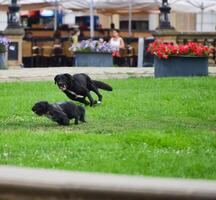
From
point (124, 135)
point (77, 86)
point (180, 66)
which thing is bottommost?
point (180, 66)

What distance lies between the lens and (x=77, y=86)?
491 inches

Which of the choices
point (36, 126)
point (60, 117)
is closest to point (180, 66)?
point (36, 126)

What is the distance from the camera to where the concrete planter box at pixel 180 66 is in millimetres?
20938

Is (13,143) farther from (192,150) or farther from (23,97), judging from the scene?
(23,97)

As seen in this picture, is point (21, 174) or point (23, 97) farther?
point (23, 97)

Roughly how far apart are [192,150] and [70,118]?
2.63m

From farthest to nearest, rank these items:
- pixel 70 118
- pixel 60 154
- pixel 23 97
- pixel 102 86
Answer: pixel 23 97 < pixel 102 86 < pixel 70 118 < pixel 60 154

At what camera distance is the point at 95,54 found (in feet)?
90.7

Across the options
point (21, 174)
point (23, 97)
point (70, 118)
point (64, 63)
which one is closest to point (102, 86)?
point (23, 97)

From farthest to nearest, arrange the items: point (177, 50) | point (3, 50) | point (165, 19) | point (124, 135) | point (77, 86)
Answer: point (165, 19)
point (3, 50)
point (177, 50)
point (77, 86)
point (124, 135)

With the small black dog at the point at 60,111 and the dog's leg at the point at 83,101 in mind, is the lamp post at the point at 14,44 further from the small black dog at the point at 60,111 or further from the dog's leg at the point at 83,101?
the small black dog at the point at 60,111

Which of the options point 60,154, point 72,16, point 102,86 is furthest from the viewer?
point 72,16

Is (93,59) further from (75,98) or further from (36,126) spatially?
(36,126)

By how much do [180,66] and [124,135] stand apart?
11.9m
